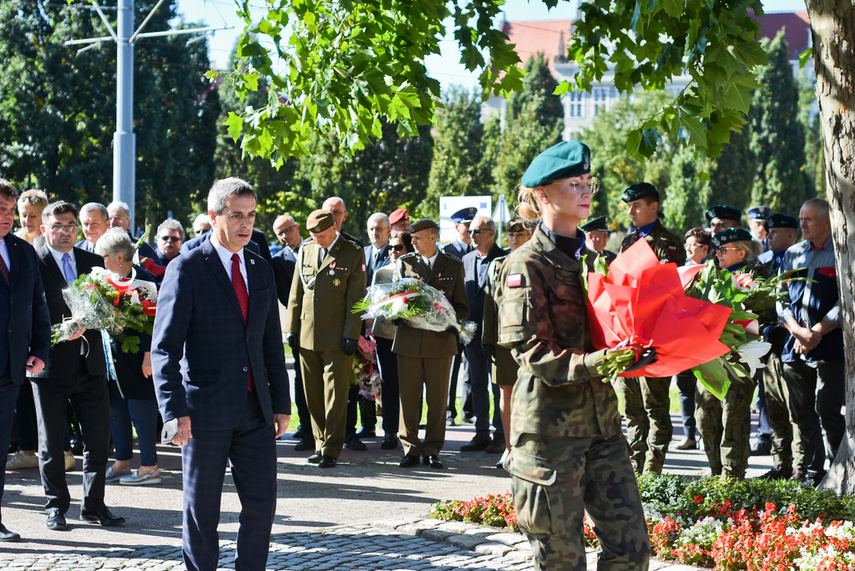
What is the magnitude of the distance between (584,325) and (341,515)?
13.0 feet

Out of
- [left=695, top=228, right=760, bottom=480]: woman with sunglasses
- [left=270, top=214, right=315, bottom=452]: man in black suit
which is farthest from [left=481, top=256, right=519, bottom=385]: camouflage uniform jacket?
[left=270, top=214, right=315, bottom=452]: man in black suit

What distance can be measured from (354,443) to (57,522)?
4.09 meters

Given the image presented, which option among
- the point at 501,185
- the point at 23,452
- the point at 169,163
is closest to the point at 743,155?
the point at 501,185

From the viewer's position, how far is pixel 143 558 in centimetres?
599

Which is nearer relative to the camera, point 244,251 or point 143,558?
point 244,251

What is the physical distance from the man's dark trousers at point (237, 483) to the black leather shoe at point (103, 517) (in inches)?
85.1

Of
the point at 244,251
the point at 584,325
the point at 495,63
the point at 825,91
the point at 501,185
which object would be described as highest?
the point at 501,185

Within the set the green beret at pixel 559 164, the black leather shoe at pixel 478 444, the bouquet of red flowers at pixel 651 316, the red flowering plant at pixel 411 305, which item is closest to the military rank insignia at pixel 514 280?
the bouquet of red flowers at pixel 651 316

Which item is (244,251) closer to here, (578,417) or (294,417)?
(578,417)

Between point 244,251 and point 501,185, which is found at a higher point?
point 501,185

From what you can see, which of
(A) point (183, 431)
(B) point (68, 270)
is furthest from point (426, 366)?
(A) point (183, 431)

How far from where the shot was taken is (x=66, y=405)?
23.2ft

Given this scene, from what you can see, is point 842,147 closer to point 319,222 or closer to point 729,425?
point 729,425

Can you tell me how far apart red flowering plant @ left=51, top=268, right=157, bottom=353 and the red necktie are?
7.69 ft
